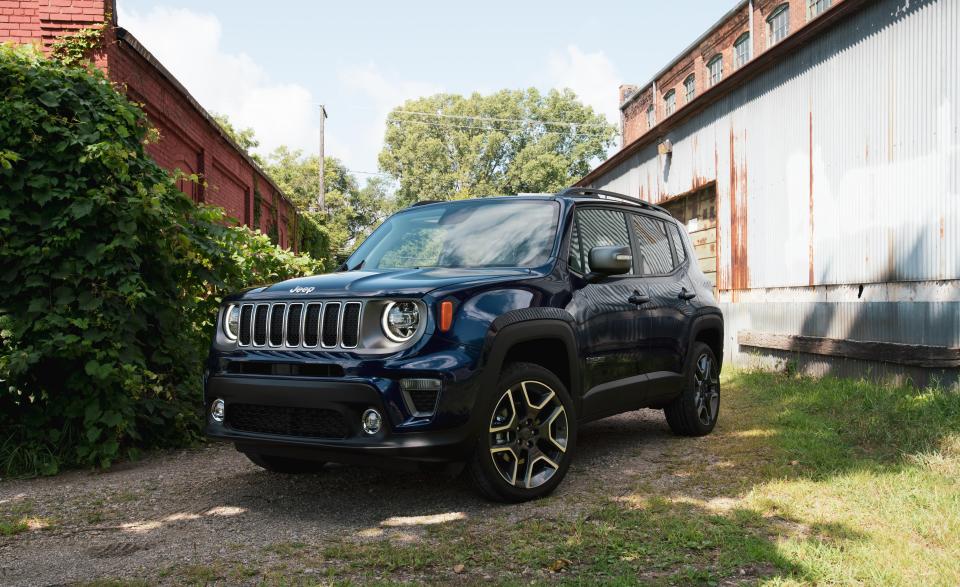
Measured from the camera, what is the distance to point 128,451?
6.47 m

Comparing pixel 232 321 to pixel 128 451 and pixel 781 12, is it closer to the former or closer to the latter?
pixel 128 451

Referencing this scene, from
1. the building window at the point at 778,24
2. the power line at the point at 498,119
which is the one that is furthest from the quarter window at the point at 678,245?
the power line at the point at 498,119

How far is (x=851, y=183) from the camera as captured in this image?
9.41 metres

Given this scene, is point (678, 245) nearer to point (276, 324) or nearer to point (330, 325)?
point (330, 325)

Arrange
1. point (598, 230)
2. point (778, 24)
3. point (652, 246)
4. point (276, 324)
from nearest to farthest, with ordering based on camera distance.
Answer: point (276, 324) < point (598, 230) < point (652, 246) < point (778, 24)

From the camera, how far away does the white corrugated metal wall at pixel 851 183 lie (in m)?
7.93

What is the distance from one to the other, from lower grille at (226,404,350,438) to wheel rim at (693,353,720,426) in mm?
3608

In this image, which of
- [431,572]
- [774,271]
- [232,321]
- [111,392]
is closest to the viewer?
[431,572]

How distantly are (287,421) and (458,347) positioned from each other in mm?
1078

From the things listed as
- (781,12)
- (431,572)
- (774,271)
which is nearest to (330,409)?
(431,572)

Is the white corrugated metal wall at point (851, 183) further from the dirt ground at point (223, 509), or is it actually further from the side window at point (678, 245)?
the dirt ground at point (223, 509)

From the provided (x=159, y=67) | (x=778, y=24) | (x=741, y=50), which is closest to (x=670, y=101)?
(x=741, y=50)

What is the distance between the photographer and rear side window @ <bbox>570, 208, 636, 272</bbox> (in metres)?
5.59

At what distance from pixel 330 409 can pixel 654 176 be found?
13.4m
